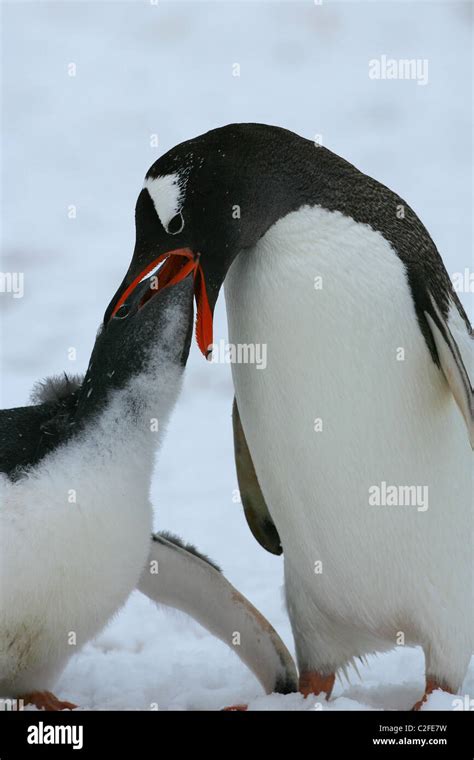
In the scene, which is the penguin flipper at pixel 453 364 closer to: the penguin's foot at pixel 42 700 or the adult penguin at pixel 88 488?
the adult penguin at pixel 88 488

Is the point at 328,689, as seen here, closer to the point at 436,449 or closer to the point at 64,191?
the point at 436,449

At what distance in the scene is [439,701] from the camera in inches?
91.4

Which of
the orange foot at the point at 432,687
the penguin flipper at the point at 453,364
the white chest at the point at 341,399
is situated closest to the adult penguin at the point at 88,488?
the white chest at the point at 341,399

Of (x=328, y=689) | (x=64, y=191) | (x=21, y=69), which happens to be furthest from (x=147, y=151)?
(x=328, y=689)

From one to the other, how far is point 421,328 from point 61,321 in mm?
2820

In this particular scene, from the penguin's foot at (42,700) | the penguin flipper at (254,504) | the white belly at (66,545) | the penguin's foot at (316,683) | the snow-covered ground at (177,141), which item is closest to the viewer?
the white belly at (66,545)

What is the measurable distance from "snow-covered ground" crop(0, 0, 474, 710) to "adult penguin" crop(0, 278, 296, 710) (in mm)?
366

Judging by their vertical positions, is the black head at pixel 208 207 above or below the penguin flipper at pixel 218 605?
above

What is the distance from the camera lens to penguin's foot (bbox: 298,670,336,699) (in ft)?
8.34

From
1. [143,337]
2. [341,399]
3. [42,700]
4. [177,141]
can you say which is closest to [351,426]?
[341,399]

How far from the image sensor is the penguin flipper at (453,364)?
2.21 metres

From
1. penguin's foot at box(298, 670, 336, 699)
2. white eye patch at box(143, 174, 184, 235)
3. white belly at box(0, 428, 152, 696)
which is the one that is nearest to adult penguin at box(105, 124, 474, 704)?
white eye patch at box(143, 174, 184, 235)

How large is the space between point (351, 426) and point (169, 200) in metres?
0.48

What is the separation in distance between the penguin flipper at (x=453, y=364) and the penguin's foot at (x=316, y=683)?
574mm
